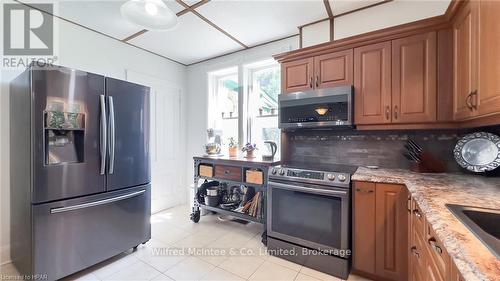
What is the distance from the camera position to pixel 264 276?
1842 mm

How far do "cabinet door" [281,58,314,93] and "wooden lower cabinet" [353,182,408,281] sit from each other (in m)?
1.16

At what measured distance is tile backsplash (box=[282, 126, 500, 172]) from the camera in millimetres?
1945

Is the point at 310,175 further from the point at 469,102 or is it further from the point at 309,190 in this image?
the point at 469,102

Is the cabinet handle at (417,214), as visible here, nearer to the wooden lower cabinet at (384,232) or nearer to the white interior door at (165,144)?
the wooden lower cabinet at (384,232)

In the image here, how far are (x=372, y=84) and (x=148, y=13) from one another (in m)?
2.00

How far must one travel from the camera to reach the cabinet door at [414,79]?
1.77 meters

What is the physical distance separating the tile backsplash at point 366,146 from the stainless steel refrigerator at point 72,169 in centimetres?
180

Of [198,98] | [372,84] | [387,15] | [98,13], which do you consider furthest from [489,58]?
[198,98]

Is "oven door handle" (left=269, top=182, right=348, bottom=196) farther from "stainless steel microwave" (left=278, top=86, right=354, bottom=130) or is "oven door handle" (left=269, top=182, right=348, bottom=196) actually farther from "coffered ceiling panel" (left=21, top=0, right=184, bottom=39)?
"coffered ceiling panel" (left=21, top=0, right=184, bottom=39)

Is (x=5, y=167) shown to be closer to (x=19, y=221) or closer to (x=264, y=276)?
(x=19, y=221)

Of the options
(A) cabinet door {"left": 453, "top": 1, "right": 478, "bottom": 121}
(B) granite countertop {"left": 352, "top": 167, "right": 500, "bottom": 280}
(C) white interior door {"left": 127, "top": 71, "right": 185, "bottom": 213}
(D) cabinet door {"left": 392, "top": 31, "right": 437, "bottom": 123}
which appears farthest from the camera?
(C) white interior door {"left": 127, "top": 71, "right": 185, "bottom": 213}

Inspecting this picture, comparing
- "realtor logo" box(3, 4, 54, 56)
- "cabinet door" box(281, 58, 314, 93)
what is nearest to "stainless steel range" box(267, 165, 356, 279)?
"cabinet door" box(281, 58, 314, 93)

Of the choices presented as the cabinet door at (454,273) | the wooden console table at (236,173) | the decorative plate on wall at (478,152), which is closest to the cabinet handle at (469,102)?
the decorative plate on wall at (478,152)

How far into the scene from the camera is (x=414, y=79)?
1.83 meters
